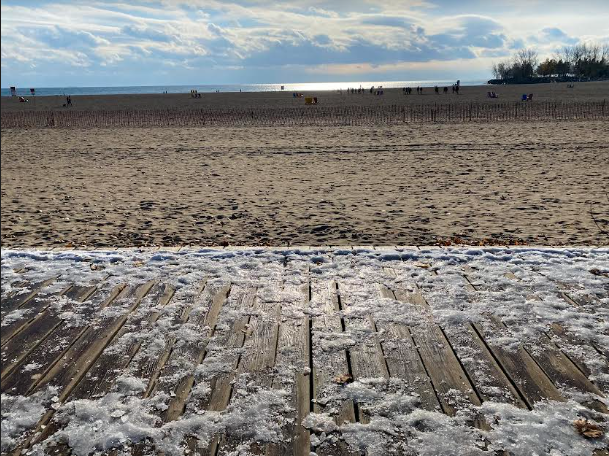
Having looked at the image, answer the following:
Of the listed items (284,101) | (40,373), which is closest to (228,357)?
(40,373)

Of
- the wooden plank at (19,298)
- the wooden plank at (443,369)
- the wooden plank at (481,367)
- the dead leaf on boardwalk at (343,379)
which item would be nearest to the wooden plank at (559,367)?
the wooden plank at (481,367)

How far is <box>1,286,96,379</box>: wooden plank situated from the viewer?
3.80m

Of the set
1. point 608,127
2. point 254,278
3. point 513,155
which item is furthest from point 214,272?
point 608,127

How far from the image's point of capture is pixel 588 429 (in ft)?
9.74

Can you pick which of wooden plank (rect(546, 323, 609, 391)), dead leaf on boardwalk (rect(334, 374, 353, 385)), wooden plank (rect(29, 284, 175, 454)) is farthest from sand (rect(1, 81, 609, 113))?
dead leaf on boardwalk (rect(334, 374, 353, 385))

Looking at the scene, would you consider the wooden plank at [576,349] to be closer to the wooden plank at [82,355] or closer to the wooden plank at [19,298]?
the wooden plank at [82,355]

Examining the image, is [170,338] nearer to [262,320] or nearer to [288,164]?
[262,320]

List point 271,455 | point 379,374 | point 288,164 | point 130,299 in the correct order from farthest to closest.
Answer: point 288,164, point 130,299, point 379,374, point 271,455

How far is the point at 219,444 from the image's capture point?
2912 millimetres

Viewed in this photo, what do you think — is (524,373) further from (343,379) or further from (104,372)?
(104,372)

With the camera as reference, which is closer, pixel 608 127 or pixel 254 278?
pixel 254 278

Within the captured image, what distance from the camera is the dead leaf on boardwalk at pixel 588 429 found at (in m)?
2.92

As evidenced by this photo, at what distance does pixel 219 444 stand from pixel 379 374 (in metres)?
1.21

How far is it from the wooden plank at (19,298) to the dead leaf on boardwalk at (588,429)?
4488mm
